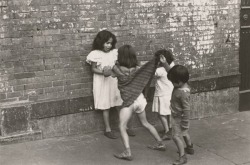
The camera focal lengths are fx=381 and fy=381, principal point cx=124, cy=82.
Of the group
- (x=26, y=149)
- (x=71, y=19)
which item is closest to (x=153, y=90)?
(x=71, y=19)

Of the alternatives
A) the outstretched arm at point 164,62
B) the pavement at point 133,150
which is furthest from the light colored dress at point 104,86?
the outstretched arm at point 164,62

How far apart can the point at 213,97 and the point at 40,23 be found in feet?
10.8

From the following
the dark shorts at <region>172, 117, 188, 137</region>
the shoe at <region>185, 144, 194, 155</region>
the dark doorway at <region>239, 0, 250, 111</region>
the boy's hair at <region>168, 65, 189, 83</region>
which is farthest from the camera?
the dark doorway at <region>239, 0, 250, 111</region>

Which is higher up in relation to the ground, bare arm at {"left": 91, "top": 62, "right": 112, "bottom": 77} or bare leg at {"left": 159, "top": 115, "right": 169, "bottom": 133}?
bare arm at {"left": 91, "top": 62, "right": 112, "bottom": 77}

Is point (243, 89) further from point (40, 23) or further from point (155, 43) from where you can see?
point (40, 23)

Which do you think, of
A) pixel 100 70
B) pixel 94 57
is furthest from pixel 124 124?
pixel 94 57

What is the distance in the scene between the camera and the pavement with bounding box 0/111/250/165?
4.90m

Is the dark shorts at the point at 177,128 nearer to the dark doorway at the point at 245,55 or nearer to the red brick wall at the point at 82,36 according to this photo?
the red brick wall at the point at 82,36

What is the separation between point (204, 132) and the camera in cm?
600

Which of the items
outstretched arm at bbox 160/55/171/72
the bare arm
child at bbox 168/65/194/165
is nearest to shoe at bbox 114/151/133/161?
child at bbox 168/65/194/165

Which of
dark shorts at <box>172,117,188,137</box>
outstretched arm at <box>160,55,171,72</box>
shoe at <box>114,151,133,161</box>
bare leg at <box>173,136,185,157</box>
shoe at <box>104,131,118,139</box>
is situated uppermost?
outstretched arm at <box>160,55,171,72</box>

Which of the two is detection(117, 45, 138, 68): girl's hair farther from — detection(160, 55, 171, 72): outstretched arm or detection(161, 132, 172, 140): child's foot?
detection(161, 132, 172, 140): child's foot

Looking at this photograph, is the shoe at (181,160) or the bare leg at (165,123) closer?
the shoe at (181,160)

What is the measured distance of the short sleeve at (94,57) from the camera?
5.57 m
